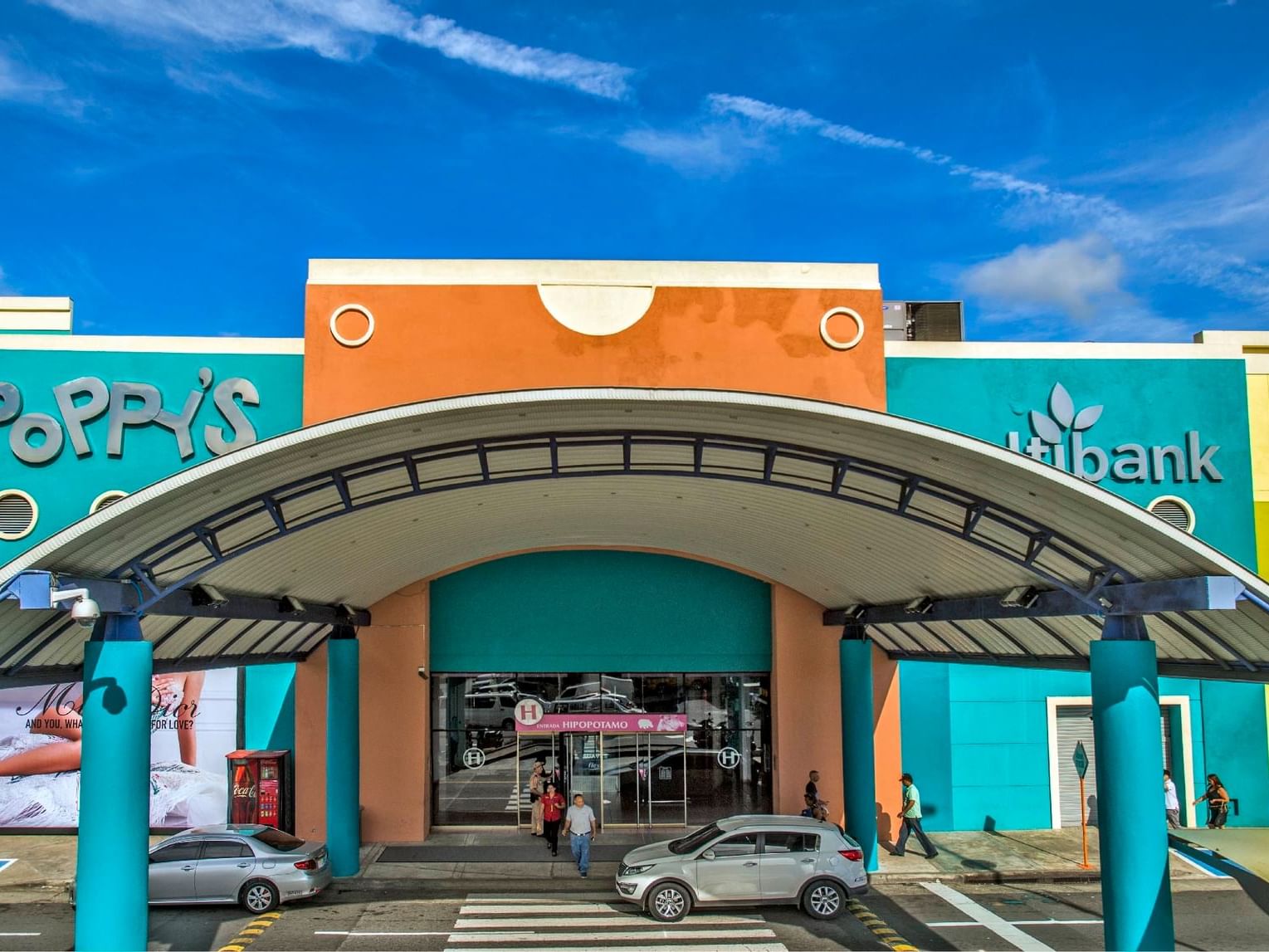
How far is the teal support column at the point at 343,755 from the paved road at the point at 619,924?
1168mm

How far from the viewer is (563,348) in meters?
20.2

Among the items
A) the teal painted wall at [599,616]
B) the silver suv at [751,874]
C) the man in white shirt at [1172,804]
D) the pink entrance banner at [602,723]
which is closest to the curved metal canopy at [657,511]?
the silver suv at [751,874]

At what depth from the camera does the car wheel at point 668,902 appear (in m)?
15.0

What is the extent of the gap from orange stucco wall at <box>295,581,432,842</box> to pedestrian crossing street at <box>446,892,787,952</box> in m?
4.48

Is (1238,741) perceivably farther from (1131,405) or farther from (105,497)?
(105,497)

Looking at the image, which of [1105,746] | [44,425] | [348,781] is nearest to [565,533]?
[348,781]

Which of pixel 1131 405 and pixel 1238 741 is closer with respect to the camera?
pixel 1238 741

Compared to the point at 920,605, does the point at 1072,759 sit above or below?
below

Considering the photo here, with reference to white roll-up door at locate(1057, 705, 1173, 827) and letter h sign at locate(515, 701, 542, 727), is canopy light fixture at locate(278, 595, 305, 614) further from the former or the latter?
white roll-up door at locate(1057, 705, 1173, 827)

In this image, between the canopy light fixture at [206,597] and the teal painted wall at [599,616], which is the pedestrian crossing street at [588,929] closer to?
the canopy light fixture at [206,597]

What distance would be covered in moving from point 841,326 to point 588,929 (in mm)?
11656

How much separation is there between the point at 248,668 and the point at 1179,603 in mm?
16662

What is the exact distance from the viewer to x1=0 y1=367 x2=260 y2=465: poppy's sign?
787 inches

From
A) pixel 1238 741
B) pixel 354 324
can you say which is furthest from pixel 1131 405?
pixel 354 324
